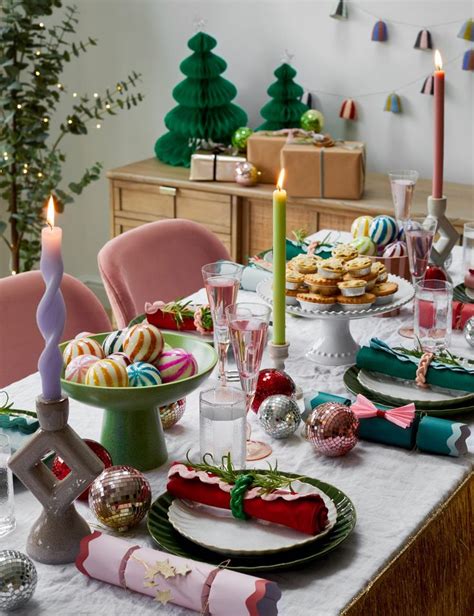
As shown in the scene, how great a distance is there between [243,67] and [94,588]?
9.74 feet

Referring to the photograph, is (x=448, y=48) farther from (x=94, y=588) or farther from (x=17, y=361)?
(x=94, y=588)

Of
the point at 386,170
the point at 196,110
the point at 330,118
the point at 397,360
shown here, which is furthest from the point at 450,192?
the point at 397,360

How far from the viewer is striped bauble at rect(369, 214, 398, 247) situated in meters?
2.11

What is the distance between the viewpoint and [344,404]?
57.3 inches

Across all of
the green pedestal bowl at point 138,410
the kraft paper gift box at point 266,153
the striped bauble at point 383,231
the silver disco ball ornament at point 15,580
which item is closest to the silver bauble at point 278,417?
the green pedestal bowl at point 138,410

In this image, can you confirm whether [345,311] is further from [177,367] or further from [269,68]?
[269,68]

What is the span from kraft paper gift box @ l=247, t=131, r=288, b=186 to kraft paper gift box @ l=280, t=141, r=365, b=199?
8cm

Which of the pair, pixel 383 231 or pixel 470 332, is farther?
pixel 383 231

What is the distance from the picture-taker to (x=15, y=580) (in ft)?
3.39

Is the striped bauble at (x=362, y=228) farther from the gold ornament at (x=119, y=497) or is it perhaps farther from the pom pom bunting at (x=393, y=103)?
the pom pom bunting at (x=393, y=103)

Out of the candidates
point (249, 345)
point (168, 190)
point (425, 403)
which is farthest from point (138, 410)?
point (168, 190)

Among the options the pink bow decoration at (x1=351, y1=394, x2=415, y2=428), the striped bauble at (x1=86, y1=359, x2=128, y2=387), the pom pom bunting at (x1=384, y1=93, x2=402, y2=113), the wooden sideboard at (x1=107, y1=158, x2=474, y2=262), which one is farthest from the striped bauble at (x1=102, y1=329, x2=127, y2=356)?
the pom pom bunting at (x1=384, y1=93, x2=402, y2=113)

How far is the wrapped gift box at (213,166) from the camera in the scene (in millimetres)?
3467

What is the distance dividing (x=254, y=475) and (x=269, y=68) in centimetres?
275
